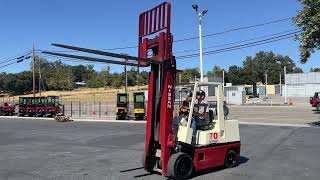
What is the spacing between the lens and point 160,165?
430 inches

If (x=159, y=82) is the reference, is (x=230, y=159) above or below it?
below

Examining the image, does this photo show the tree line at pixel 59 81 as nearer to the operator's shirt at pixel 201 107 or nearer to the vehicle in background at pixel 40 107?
the vehicle in background at pixel 40 107

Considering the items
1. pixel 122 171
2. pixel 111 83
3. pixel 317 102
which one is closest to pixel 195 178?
pixel 122 171

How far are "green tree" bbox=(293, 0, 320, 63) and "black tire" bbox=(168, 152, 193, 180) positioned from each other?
16285mm

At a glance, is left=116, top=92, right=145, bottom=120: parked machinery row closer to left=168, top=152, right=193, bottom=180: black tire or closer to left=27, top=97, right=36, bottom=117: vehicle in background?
left=27, top=97, right=36, bottom=117: vehicle in background

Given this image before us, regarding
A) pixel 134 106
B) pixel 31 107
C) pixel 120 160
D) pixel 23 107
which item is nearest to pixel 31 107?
pixel 31 107

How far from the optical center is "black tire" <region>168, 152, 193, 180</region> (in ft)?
33.5

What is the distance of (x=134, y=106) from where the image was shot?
3947 centimetres

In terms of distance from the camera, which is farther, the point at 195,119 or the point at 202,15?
the point at 202,15

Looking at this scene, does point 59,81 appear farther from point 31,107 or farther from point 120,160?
point 120,160

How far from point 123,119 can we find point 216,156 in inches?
Answer: 1178

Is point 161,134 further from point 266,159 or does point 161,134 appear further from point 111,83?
point 111,83

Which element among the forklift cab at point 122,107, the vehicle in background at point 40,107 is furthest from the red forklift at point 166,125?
the vehicle in background at point 40,107

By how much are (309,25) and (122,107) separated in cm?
2010
